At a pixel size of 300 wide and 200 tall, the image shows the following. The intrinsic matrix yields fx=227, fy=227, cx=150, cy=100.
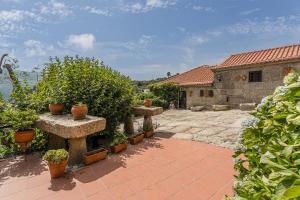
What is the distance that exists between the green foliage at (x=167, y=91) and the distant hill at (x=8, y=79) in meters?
12.7

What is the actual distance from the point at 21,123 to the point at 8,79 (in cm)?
291

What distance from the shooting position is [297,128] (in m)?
1.11

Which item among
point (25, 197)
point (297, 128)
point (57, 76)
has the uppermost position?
point (57, 76)

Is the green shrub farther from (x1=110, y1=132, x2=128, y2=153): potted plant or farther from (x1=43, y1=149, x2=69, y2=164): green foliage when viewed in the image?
(x1=43, y1=149, x2=69, y2=164): green foliage

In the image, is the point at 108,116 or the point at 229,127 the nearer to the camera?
the point at 108,116

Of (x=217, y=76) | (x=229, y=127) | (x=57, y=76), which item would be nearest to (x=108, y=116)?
(x=57, y=76)

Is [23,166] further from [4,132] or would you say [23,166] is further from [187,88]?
[187,88]

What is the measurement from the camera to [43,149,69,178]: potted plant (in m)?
4.57

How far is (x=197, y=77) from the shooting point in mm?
20422

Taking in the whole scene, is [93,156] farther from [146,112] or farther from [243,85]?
[243,85]

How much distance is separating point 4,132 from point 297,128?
299 inches

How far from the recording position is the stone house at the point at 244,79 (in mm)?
13805

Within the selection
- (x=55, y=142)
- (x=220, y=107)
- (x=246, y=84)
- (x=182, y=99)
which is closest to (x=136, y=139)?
(x=55, y=142)

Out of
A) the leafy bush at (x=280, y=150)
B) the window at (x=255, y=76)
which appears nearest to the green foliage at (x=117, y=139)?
the leafy bush at (x=280, y=150)
